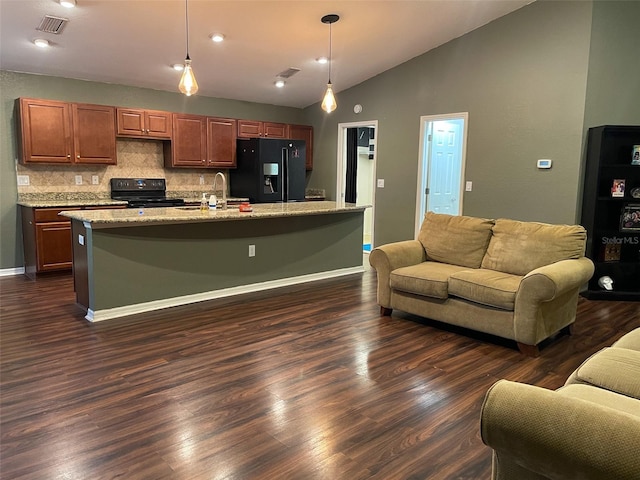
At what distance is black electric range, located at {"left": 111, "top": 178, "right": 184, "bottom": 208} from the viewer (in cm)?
584

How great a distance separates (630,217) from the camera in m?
4.86

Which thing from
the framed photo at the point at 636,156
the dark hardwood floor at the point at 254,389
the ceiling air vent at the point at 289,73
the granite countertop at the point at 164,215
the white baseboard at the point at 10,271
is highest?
the ceiling air vent at the point at 289,73

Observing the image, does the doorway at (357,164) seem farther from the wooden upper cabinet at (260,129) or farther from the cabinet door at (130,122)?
the cabinet door at (130,122)

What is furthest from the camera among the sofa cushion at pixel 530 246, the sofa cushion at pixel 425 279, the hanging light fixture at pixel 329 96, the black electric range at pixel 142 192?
the black electric range at pixel 142 192

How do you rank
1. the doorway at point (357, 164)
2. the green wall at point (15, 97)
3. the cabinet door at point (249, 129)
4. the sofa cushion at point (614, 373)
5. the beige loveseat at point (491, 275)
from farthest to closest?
the doorway at point (357, 164) < the cabinet door at point (249, 129) < the green wall at point (15, 97) < the beige loveseat at point (491, 275) < the sofa cushion at point (614, 373)

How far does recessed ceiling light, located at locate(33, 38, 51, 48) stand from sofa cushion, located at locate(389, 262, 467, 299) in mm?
3940

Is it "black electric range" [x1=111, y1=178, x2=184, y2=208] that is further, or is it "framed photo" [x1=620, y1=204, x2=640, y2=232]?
"black electric range" [x1=111, y1=178, x2=184, y2=208]

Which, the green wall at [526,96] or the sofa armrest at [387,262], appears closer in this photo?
the sofa armrest at [387,262]

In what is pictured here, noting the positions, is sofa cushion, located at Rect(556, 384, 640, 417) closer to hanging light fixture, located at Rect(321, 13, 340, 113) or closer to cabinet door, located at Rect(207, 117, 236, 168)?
hanging light fixture, located at Rect(321, 13, 340, 113)

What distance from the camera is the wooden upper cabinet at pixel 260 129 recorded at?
688cm

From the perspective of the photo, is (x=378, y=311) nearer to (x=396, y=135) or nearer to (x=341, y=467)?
(x=341, y=467)

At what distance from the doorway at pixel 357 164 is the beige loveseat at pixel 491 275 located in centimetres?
295

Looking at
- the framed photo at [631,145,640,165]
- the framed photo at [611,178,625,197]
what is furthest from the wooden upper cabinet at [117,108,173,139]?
the framed photo at [631,145,640,165]

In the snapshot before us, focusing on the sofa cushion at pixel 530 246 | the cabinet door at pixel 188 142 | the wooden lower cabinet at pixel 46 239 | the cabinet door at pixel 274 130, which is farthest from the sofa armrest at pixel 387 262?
the cabinet door at pixel 274 130
